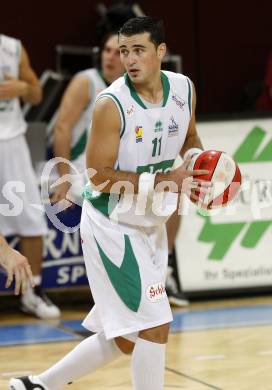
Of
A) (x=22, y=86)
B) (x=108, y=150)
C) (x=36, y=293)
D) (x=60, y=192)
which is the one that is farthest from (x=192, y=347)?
(x=22, y=86)

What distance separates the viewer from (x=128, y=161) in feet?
16.0

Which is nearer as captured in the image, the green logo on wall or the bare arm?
the bare arm

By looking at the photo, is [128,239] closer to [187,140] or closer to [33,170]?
[187,140]

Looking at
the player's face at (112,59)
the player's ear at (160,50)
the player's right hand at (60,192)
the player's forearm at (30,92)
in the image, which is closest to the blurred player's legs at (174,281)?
the player's right hand at (60,192)

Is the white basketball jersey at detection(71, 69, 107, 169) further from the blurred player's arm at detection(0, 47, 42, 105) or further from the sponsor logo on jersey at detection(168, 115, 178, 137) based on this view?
the sponsor logo on jersey at detection(168, 115, 178, 137)

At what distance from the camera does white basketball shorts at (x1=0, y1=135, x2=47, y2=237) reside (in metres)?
7.76

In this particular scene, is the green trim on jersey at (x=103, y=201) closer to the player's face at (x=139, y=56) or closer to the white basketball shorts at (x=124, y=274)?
the white basketball shorts at (x=124, y=274)

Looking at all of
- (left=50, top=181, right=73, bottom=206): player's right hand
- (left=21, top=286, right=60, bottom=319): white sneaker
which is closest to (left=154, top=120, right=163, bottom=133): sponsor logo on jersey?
(left=50, top=181, right=73, bottom=206): player's right hand

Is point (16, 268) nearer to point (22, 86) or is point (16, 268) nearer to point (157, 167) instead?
point (157, 167)

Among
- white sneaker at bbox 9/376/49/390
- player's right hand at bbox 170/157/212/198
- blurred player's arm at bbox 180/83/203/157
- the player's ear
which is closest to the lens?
player's right hand at bbox 170/157/212/198

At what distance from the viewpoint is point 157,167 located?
496cm

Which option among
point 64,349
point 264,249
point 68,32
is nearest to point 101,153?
point 64,349

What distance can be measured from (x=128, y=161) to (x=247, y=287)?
383cm

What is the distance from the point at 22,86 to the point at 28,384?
3099mm
